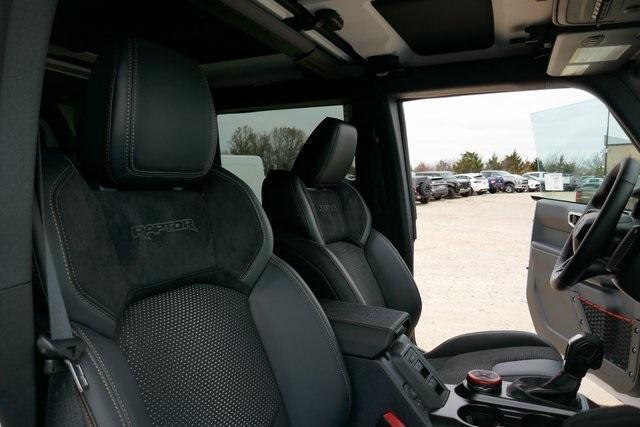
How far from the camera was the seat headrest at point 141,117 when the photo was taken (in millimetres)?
994

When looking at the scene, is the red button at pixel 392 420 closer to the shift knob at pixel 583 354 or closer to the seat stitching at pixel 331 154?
the shift knob at pixel 583 354

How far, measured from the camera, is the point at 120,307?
980 mm

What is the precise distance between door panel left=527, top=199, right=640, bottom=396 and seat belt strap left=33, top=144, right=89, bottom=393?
178 cm

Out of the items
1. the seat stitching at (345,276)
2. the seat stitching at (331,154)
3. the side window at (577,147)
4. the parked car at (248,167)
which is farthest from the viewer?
the parked car at (248,167)

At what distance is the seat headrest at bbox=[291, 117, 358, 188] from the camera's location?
2119 millimetres

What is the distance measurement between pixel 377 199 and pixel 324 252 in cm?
104

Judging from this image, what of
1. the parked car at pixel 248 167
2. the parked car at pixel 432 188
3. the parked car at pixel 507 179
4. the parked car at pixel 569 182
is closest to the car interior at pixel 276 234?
the parked car at pixel 569 182

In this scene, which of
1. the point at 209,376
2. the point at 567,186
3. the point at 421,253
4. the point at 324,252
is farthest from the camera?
the point at 421,253

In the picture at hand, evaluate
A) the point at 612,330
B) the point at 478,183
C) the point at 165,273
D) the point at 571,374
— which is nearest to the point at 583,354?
the point at 571,374

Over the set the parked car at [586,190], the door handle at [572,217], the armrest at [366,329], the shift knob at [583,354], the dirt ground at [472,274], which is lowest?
the dirt ground at [472,274]

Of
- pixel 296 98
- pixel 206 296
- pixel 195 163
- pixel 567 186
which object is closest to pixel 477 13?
pixel 567 186

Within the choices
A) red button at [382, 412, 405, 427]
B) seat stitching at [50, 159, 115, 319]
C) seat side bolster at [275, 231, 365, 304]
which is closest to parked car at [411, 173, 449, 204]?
seat side bolster at [275, 231, 365, 304]

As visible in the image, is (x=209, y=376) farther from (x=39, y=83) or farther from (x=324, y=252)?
(x=324, y=252)

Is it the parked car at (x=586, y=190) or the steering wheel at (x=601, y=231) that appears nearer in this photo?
the steering wheel at (x=601, y=231)
